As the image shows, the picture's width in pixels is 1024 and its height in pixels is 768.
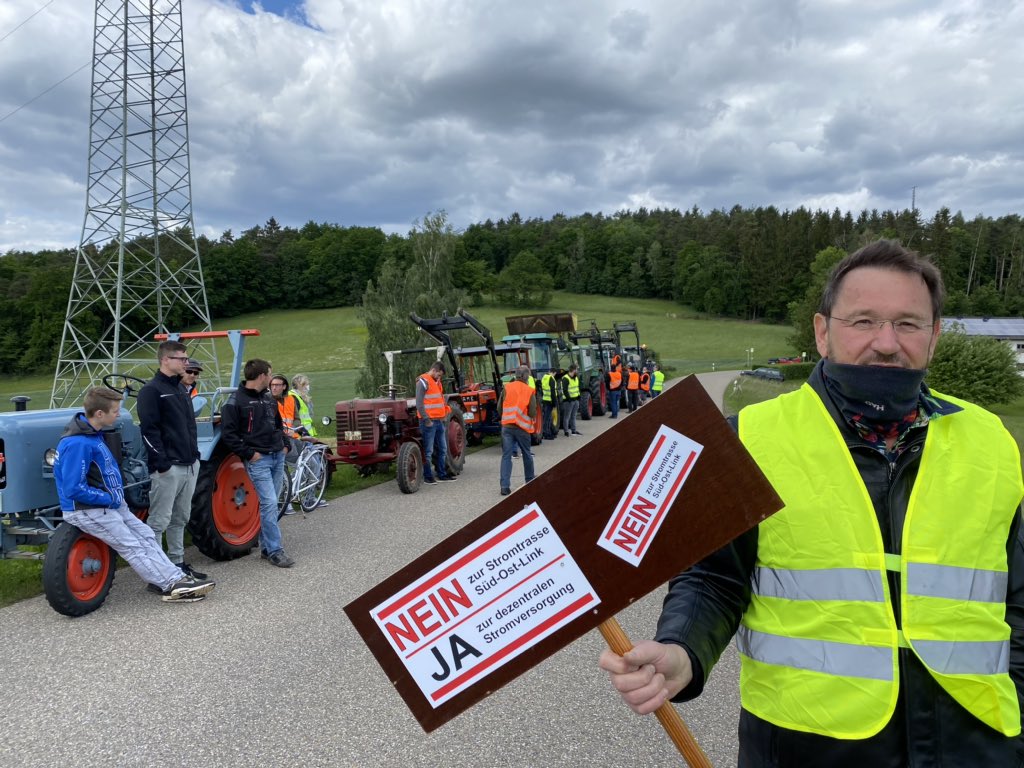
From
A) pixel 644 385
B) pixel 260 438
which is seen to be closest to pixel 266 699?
pixel 260 438

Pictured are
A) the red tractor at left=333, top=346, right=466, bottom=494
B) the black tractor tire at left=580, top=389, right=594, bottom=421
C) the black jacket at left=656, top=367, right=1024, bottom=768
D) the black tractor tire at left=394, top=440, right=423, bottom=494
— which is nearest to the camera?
the black jacket at left=656, top=367, right=1024, bottom=768

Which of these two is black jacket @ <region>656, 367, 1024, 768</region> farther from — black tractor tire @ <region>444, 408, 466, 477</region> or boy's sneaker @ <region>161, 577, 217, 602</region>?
black tractor tire @ <region>444, 408, 466, 477</region>

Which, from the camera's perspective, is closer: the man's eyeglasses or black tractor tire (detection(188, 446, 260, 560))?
the man's eyeglasses

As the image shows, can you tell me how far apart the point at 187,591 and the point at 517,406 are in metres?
4.76

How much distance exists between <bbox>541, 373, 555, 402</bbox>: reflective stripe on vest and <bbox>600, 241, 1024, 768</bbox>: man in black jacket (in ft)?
38.9

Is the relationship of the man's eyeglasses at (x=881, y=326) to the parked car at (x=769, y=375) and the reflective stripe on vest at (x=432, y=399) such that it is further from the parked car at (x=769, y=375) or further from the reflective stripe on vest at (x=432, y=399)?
the parked car at (x=769, y=375)

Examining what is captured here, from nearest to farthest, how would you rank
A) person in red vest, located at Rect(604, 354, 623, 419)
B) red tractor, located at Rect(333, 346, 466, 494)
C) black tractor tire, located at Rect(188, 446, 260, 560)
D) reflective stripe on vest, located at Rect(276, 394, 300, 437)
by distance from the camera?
black tractor tire, located at Rect(188, 446, 260, 560)
red tractor, located at Rect(333, 346, 466, 494)
reflective stripe on vest, located at Rect(276, 394, 300, 437)
person in red vest, located at Rect(604, 354, 623, 419)

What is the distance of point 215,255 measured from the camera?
8000 centimetres

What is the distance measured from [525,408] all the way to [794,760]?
7.39 metres

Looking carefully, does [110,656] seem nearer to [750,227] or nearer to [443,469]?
[443,469]

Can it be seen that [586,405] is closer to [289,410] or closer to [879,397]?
[289,410]

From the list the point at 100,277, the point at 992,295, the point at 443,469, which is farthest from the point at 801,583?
the point at 992,295

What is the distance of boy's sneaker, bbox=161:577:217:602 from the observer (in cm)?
484

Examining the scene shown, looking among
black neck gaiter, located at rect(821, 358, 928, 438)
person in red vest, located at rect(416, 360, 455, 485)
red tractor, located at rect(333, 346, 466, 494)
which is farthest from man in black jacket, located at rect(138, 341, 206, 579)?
black neck gaiter, located at rect(821, 358, 928, 438)
